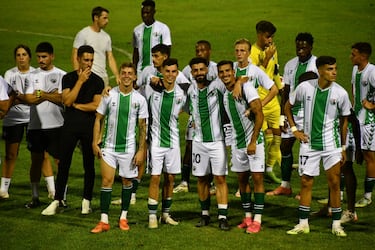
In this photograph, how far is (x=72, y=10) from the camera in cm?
3800

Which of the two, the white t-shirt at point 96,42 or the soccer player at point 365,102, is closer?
the soccer player at point 365,102

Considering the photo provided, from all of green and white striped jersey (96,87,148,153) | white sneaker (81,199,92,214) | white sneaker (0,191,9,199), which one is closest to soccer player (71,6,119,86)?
white sneaker (0,191,9,199)

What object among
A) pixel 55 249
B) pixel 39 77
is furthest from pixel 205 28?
pixel 55 249

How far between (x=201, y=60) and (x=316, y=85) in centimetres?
150

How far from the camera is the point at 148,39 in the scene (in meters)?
16.2

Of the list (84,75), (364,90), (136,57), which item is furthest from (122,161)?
(136,57)

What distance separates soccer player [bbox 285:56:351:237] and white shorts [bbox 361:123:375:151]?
145cm

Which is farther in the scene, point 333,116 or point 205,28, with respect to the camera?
point 205,28

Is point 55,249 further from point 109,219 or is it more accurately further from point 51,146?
point 51,146

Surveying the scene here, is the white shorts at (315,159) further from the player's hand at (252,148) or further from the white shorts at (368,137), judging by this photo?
the white shorts at (368,137)

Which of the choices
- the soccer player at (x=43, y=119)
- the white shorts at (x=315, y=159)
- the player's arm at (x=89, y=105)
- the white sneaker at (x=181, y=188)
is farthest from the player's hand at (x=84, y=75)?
the white shorts at (x=315, y=159)

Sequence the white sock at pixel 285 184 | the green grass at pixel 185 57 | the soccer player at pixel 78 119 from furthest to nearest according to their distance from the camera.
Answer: the white sock at pixel 285 184 < the soccer player at pixel 78 119 < the green grass at pixel 185 57

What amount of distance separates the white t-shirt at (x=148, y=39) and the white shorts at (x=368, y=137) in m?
3.91

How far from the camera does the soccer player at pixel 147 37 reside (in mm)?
16172
